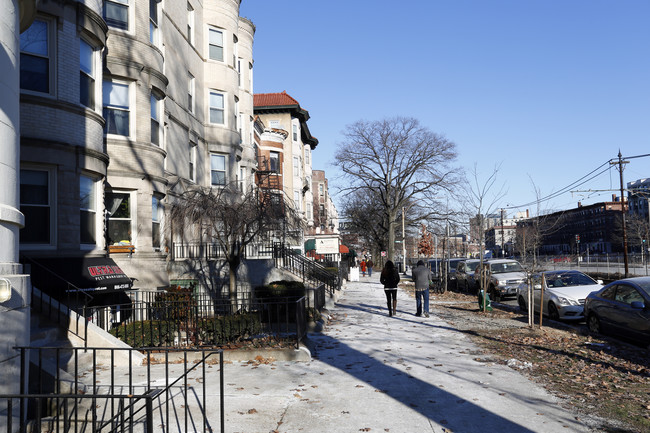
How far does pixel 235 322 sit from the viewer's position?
11.3 meters

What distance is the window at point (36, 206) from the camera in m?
11.4

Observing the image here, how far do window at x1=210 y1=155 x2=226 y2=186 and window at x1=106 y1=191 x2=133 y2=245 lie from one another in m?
8.52

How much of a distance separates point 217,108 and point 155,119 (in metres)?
7.41

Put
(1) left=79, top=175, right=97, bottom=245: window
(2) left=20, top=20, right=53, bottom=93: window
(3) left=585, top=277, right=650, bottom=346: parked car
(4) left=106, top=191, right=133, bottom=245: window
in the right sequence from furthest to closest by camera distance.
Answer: (4) left=106, top=191, right=133, bottom=245: window < (1) left=79, top=175, right=97, bottom=245: window < (2) left=20, top=20, right=53, bottom=93: window < (3) left=585, top=277, right=650, bottom=346: parked car

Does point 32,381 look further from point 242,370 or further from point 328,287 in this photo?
point 328,287

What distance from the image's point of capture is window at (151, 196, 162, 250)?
1650 cm

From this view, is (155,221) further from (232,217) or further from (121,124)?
(232,217)

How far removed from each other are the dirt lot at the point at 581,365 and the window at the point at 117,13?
40.6ft

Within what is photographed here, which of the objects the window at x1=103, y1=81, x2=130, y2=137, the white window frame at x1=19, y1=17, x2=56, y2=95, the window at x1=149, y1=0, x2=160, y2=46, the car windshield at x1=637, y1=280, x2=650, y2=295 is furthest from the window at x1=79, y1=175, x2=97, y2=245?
the car windshield at x1=637, y1=280, x2=650, y2=295

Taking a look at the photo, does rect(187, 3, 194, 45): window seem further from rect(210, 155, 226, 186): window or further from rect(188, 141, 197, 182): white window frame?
rect(210, 155, 226, 186): window

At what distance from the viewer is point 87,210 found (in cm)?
1290

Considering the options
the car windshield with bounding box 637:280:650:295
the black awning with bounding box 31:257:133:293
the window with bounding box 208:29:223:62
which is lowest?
the car windshield with bounding box 637:280:650:295

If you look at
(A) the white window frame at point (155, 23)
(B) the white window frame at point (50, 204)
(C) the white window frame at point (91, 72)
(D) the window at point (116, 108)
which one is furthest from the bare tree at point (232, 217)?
(A) the white window frame at point (155, 23)

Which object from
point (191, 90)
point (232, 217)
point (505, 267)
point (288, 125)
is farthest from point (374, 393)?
point (288, 125)
